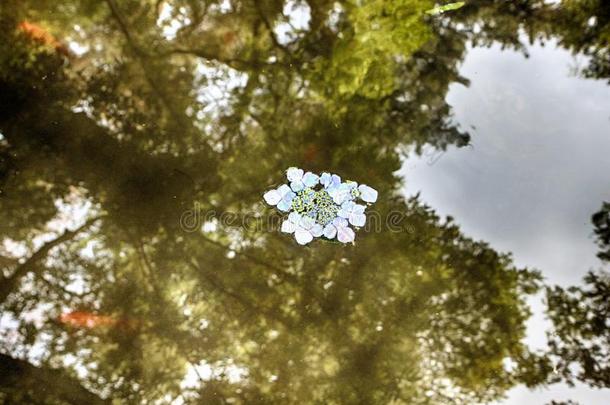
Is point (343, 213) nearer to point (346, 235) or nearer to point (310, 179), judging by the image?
point (346, 235)

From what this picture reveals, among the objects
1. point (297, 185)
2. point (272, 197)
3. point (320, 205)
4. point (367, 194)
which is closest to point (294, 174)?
point (297, 185)

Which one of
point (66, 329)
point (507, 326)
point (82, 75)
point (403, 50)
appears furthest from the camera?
point (403, 50)

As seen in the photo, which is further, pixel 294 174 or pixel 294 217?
pixel 294 174

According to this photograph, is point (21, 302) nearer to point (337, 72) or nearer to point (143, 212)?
point (143, 212)

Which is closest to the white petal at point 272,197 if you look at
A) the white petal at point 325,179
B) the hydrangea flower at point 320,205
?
the hydrangea flower at point 320,205

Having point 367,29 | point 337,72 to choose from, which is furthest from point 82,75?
point 367,29

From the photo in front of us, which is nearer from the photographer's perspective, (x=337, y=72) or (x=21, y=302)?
(x=21, y=302)

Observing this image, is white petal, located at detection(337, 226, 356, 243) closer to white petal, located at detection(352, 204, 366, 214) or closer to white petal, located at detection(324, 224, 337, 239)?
white petal, located at detection(324, 224, 337, 239)

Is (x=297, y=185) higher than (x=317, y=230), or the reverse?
(x=297, y=185)
